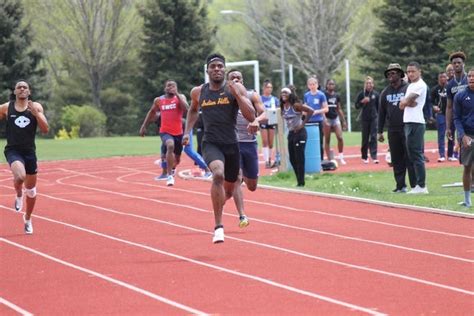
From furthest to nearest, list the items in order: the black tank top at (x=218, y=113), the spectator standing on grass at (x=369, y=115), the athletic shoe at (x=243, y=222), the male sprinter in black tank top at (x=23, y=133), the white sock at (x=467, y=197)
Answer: the spectator standing on grass at (x=369, y=115) < the white sock at (x=467, y=197) < the male sprinter in black tank top at (x=23, y=133) < the athletic shoe at (x=243, y=222) < the black tank top at (x=218, y=113)

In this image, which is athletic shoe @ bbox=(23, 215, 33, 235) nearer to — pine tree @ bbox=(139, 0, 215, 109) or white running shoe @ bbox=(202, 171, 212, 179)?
white running shoe @ bbox=(202, 171, 212, 179)

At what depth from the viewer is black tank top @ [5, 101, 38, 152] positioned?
13828 millimetres

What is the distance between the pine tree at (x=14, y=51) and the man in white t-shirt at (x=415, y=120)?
131ft

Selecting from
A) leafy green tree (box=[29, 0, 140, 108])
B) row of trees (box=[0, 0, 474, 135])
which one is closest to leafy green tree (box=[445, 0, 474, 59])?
row of trees (box=[0, 0, 474, 135])

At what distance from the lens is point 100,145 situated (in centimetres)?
4288

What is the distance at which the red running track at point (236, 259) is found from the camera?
8648 mm

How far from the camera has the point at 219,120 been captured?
1231cm

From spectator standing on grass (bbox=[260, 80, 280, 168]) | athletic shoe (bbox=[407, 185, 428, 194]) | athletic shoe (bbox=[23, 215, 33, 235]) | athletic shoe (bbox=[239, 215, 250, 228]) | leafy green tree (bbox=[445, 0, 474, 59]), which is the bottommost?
athletic shoe (bbox=[407, 185, 428, 194])

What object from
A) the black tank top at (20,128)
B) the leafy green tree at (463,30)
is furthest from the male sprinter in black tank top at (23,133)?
the leafy green tree at (463,30)

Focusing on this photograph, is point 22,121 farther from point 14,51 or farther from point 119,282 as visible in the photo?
point 14,51

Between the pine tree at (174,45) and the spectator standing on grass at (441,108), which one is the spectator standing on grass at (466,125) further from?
the pine tree at (174,45)

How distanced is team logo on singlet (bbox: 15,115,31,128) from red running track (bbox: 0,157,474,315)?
1.41m

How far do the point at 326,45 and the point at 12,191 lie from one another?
46685mm

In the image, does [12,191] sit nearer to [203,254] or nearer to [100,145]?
[203,254]
